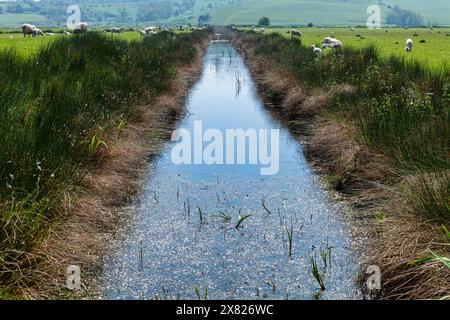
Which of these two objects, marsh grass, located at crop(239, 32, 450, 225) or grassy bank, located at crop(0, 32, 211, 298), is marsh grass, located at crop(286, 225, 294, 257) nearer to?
marsh grass, located at crop(239, 32, 450, 225)

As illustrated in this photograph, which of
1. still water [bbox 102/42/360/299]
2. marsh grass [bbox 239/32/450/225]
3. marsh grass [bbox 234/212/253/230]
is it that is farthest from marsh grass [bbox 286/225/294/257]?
marsh grass [bbox 239/32/450/225]

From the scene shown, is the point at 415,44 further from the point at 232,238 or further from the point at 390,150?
the point at 232,238

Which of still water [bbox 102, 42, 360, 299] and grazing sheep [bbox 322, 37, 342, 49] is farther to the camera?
grazing sheep [bbox 322, 37, 342, 49]

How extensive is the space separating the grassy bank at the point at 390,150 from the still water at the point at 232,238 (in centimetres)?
47

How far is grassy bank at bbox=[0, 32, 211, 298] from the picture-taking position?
17.1ft

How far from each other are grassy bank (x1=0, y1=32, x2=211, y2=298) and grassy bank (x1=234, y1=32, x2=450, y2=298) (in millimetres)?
3385

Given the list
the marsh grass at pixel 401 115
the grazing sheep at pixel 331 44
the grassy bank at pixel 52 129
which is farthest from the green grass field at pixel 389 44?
the grassy bank at pixel 52 129

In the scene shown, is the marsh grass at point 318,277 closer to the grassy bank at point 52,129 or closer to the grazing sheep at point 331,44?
the grassy bank at point 52,129

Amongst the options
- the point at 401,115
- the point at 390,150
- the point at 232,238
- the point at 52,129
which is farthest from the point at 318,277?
the point at 401,115

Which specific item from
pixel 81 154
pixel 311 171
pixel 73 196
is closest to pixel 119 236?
pixel 73 196

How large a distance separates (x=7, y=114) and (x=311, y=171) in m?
5.12

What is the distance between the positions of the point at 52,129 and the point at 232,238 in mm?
2846

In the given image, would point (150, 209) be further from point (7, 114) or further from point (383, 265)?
point (383, 265)
